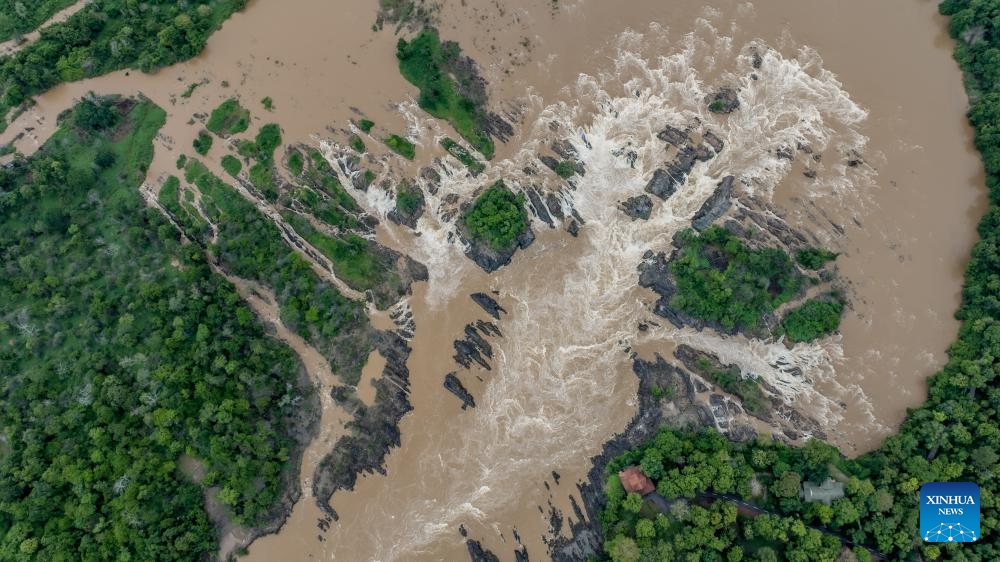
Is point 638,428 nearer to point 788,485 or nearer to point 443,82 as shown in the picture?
point 788,485

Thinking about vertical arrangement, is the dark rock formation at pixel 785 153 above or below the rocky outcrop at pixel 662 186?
above

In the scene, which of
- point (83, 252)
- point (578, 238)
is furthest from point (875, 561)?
point (83, 252)

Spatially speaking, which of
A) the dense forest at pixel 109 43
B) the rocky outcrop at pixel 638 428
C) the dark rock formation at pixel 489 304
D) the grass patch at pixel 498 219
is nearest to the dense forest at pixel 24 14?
the dense forest at pixel 109 43

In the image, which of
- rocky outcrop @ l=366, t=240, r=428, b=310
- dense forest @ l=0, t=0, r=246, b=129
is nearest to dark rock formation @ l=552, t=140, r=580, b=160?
rocky outcrop @ l=366, t=240, r=428, b=310

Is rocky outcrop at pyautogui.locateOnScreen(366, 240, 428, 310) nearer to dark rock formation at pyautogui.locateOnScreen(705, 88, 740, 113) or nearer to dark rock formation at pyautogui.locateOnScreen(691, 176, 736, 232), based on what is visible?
dark rock formation at pyautogui.locateOnScreen(691, 176, 736, 232)

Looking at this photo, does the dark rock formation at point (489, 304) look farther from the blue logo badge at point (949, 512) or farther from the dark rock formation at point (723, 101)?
the blue logo badge at point (949, 512)

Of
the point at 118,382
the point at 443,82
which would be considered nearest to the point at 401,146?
the point at 443,82
